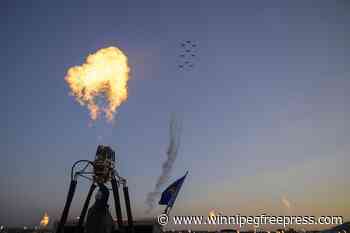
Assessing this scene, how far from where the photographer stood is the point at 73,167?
37.9m

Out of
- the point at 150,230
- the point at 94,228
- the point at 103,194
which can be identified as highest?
the point at 103,194

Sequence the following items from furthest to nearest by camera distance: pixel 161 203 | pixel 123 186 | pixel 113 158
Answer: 1. pixel 161 203
2. pixel 123 186
3. pixel 113 158

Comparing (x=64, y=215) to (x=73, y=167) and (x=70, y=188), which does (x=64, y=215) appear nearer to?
(x=70, y=188)

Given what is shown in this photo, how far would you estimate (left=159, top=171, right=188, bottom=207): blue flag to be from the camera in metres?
52.9

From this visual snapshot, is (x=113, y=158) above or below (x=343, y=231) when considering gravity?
above

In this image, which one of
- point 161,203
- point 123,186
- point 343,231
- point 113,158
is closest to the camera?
point 113,158

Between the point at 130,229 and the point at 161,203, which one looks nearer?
the point at 130,229

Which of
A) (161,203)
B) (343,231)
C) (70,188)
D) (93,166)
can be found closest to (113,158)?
(93,166)

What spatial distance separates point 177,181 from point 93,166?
21046 mm

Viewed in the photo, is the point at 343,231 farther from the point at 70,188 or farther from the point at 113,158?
the point at 70,188

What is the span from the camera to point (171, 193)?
179 feet

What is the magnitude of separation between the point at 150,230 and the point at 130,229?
11321 millimetres

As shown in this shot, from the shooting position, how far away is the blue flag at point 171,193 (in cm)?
5294

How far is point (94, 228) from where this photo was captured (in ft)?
120
